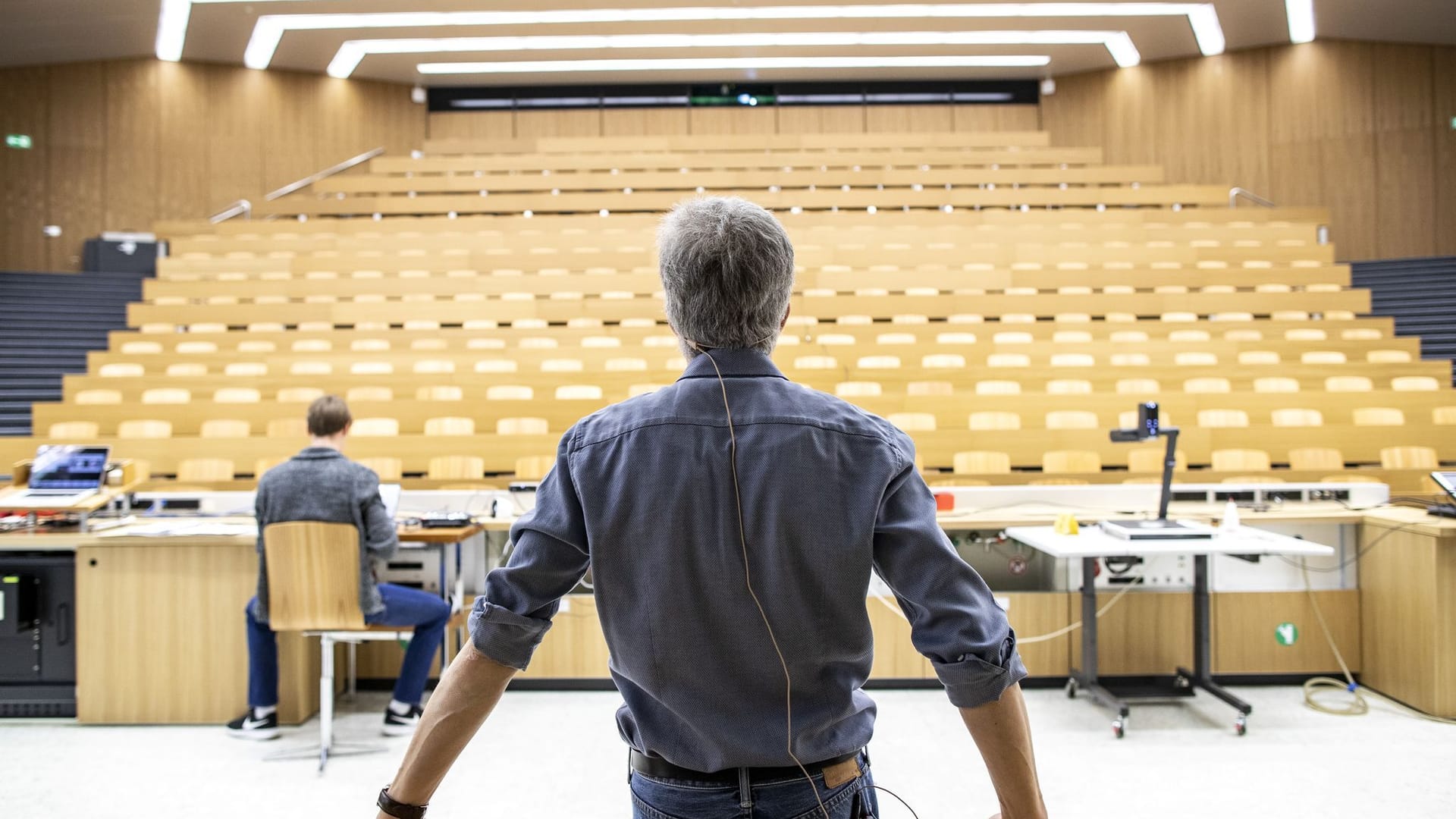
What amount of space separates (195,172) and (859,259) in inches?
276

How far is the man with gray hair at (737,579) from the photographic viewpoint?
25.2 inches

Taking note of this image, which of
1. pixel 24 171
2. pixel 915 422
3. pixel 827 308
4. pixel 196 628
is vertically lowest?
pixel 196 628

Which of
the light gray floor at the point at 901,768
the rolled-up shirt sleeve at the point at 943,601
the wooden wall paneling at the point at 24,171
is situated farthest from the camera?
the wooden wall paneling at the point at 24,171

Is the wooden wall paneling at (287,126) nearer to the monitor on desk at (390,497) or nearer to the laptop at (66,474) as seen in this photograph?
the laptop at (66,474)

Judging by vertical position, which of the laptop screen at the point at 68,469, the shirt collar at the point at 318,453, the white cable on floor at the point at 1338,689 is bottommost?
the white cable on floor at the point at 1338,689

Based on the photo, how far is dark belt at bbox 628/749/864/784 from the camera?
0.68 meters

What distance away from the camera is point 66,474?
284 centimetres

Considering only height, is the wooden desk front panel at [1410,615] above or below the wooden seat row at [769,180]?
below

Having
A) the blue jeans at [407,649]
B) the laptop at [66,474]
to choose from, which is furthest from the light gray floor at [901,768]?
the laptop at [66,474]

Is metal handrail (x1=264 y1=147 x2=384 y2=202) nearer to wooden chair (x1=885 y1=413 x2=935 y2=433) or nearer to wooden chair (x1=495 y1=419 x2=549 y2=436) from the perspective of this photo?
wooden chair (x1=495 y1=419 x2=549 y2=436)

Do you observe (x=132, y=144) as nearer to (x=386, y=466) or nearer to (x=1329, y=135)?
(x=386, y=466)

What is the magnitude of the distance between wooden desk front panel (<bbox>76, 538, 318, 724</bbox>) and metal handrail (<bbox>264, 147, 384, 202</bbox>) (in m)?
7.15

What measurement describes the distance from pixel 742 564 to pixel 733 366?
156 mm

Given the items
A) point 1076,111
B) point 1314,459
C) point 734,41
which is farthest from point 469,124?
point 1314,459
